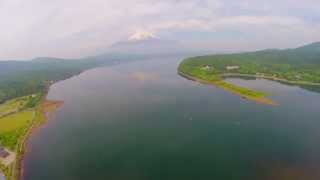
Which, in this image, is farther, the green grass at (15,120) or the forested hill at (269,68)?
the forested hill at (269,68)

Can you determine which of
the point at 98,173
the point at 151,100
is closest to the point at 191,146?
the point at 98,173

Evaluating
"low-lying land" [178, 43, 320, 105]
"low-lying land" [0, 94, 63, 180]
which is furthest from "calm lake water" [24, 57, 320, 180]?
"low-lying land" [178, 43, 320, 105]

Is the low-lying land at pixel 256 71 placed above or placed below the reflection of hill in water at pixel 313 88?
above

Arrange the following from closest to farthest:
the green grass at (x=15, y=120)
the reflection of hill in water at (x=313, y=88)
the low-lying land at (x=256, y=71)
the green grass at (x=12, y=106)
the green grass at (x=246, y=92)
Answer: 1. the green grass at (x=15, y=120)
2. the green grass at (x=246, y=92)
3. the green grass at (x=12, y=106)
4. the reflection of hill in water at (x=313, y=88)
5. the low-lying land at (x=256, y=71)

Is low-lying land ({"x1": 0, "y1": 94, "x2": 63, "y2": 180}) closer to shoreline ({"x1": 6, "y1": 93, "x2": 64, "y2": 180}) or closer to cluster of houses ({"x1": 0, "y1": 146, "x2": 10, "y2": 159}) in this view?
shoreline ({"x1": 6, "y1": 93, "x2": 64, "y2": 180})

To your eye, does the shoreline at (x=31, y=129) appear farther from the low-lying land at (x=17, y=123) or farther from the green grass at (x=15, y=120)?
the green grass at (x=15, y=120)

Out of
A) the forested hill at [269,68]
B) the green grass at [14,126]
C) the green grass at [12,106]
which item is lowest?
the green grass at [14,126]

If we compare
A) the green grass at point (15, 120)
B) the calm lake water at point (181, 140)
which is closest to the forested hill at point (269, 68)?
the calm lake water at point (181, 140)

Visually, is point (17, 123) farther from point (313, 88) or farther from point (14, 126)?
point (313, 88)
